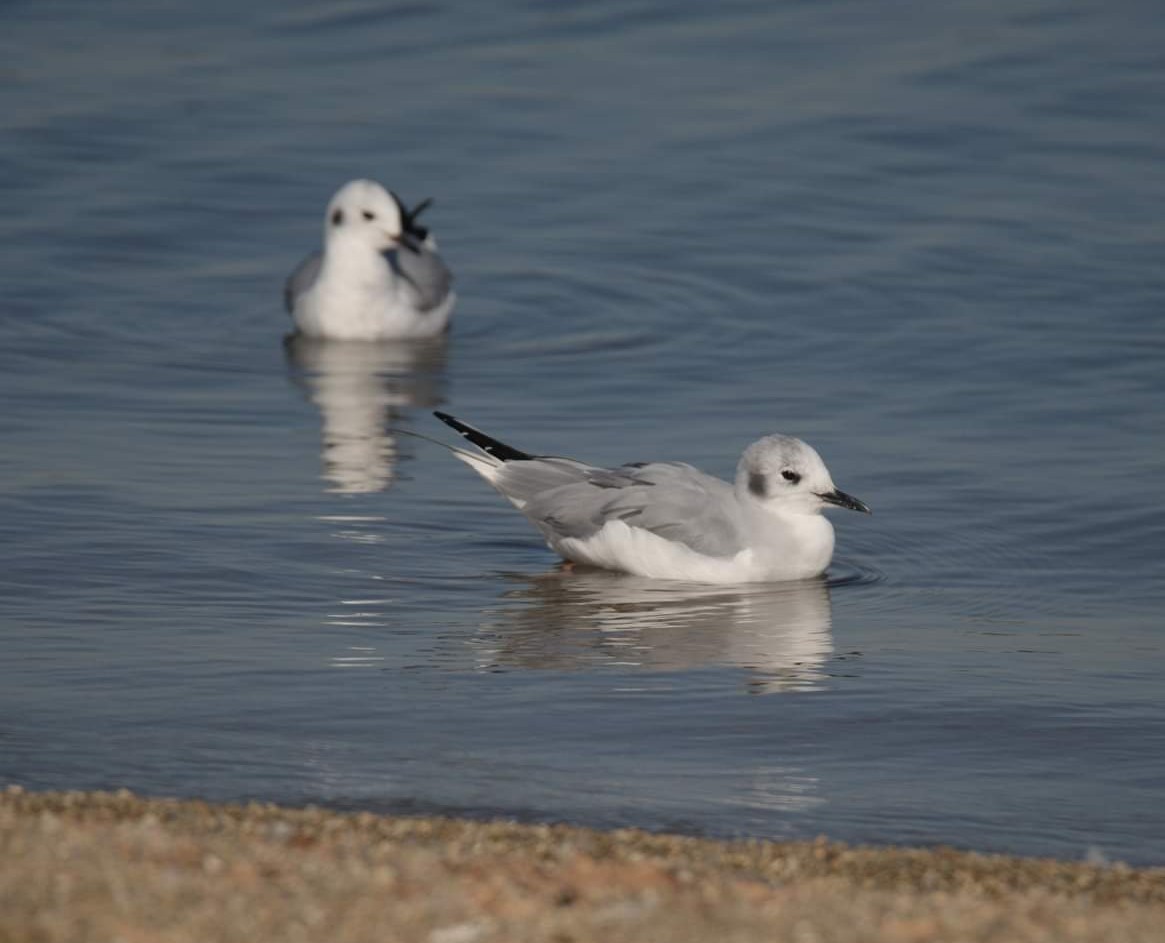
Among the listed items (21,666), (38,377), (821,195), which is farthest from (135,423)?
(821,195)

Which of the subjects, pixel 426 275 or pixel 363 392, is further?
pixel 426 275

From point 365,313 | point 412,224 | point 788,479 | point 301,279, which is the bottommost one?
point 788,479

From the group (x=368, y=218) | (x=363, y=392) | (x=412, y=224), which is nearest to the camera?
(x=363, y=392)

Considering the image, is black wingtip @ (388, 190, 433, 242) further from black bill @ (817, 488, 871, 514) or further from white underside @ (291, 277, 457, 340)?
black bill @ (817, 488, 871, 514)

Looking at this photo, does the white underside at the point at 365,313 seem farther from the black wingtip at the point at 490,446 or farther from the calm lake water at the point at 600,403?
the black wingtip at the point at 490,446

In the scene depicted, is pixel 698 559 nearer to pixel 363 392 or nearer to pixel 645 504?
pixel 645 504

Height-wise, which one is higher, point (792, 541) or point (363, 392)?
point (363, 392)

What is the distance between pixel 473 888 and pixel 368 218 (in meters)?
11.4

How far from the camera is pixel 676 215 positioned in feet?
56.3

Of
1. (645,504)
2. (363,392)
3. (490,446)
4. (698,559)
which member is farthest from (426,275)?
(698,559)

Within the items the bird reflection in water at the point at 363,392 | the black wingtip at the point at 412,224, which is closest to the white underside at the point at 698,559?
the bird reflection in water at the point at 363,392

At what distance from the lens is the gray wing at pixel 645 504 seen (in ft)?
32.3

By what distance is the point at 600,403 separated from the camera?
12.8m

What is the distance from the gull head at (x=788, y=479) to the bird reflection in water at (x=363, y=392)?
6.84 ft
